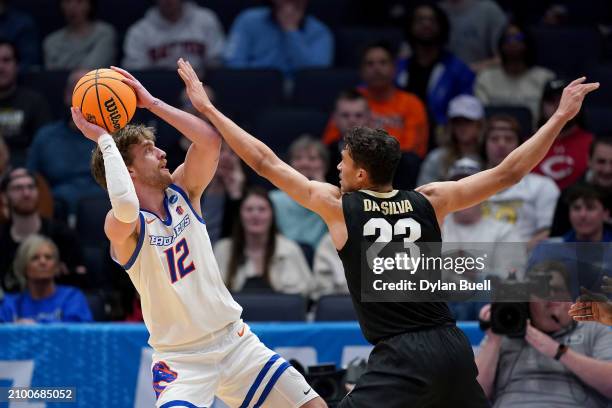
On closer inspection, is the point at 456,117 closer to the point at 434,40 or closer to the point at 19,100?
the point at 434,40

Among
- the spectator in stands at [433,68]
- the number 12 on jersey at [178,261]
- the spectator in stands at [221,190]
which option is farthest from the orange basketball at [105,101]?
the spectator in stands at [433,68]

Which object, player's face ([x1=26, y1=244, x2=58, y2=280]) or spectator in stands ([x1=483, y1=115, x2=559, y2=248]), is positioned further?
spectator in stands ([x1=483, y1=115, x2=559, y2=248])

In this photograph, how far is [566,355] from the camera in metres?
7.42

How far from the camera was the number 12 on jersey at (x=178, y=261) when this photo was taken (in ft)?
20.7

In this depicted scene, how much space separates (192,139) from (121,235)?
702 mm

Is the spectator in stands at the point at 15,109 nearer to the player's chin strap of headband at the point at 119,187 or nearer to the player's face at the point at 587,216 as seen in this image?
the player's face at the point at 587,216

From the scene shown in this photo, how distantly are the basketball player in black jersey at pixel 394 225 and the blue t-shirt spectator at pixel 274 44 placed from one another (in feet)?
20.0

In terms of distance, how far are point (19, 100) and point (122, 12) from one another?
7.15ft

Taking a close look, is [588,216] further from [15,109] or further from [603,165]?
[15,109]

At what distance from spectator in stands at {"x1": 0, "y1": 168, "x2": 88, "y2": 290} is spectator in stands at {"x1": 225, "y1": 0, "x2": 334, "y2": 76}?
334 centimetres

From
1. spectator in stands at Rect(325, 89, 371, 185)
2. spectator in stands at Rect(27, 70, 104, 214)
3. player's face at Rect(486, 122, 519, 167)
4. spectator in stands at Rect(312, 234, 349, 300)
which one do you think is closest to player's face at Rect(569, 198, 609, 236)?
player's face at Rect(486, 122, 519, 167)

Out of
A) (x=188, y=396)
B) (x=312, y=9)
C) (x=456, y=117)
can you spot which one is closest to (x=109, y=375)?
(x=188, y=396)

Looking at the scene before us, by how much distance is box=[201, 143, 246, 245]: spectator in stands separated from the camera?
10.3 meters

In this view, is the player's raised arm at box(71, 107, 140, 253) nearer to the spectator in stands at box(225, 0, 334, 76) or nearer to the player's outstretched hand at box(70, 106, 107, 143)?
the player's outstretched hand at box(70, 106, 107, 143)
